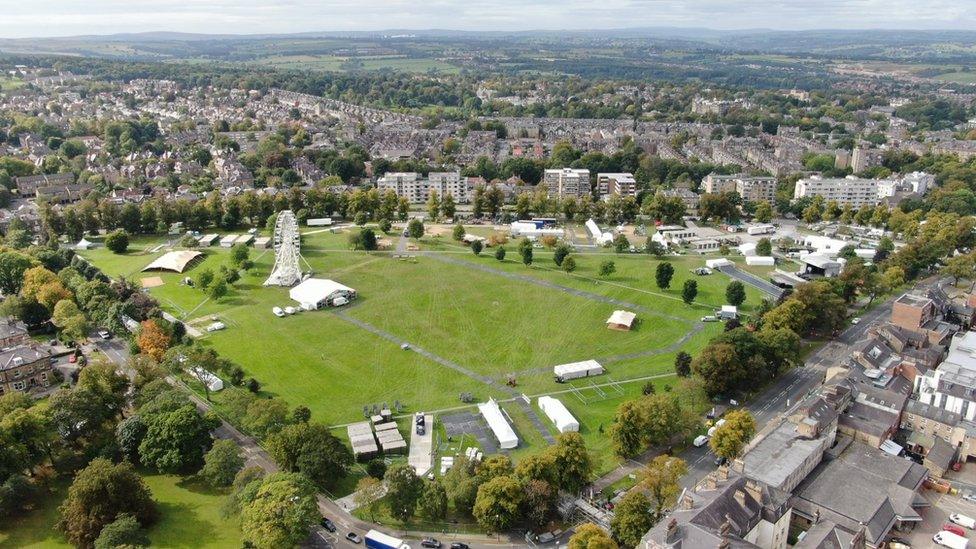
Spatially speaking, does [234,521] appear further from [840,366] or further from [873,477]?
[840,366]

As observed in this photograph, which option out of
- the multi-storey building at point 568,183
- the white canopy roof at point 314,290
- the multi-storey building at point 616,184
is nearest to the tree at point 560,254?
the white canopy roof at point 314,290

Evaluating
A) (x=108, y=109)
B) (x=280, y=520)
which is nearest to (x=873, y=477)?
(x=280, y=520)

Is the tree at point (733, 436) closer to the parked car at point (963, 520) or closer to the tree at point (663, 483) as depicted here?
the tree at point (663, 483)

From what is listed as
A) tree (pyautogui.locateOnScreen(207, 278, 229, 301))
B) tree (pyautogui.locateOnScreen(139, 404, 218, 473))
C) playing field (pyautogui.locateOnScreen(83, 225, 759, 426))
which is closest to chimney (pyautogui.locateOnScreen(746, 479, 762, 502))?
playing field (pyautogui.locateOnScreen(83, 225, 759, 426))

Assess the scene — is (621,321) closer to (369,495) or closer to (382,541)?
(369,495)

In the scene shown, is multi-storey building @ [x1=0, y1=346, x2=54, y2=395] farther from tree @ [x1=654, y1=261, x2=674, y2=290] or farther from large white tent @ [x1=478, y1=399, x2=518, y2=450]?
tree @ [x1=654, y1=261, x2=674, y2=290]

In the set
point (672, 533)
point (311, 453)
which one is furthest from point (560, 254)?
point (672, 533)
